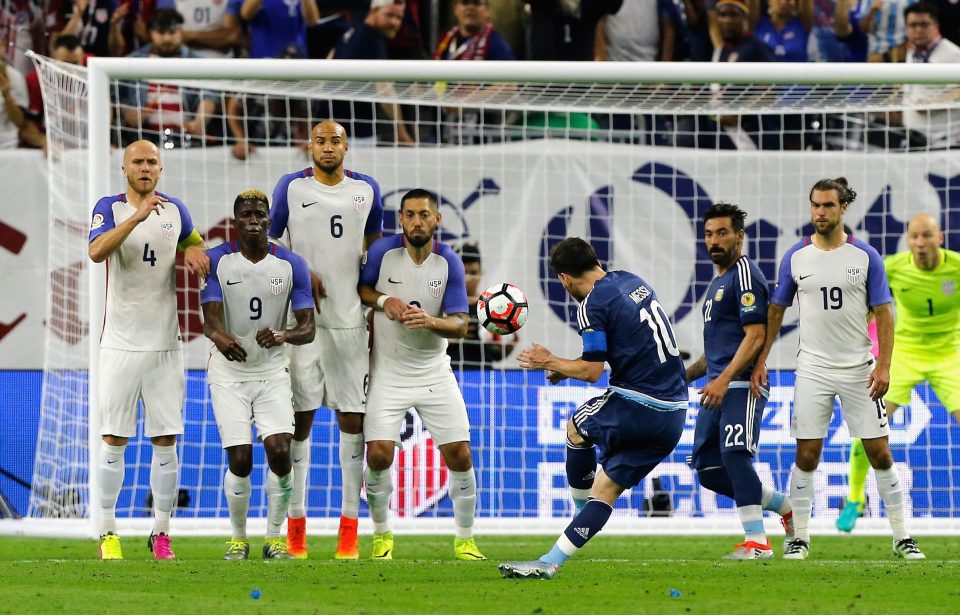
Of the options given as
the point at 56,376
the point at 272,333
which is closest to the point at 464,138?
the point at 56,376

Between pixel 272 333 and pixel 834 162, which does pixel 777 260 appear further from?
pixel 272 333

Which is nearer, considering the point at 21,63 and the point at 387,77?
the point at 387,77

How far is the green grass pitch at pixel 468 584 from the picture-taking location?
20.3ft

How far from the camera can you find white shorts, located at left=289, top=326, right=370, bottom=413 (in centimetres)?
877

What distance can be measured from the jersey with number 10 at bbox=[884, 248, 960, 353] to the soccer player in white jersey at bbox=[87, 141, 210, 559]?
196 inches

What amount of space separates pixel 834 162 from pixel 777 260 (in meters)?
0.98

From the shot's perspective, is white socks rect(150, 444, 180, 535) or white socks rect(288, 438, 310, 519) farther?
white socks rect(288, 438, 310, 519)

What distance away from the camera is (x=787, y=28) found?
14.6 meters

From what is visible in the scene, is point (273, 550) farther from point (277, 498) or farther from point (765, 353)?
point (765, 353)

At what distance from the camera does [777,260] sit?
12.7m

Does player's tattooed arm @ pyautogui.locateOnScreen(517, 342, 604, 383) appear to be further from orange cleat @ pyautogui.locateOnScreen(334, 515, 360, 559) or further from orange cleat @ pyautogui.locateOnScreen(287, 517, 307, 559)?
orange cleat @ pyautogui.locateOnScreen(287, 517, 307, 559)

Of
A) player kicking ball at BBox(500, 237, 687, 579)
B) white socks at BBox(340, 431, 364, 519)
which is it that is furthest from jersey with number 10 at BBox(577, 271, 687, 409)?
white socks at BBox(340, 431, 364, 519)

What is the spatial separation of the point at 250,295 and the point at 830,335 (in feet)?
11.5

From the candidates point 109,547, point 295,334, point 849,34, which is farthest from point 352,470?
point 849,34
